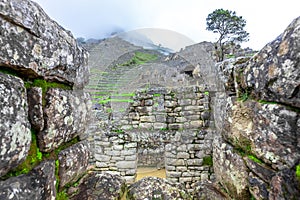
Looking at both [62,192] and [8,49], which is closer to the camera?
[8,49]

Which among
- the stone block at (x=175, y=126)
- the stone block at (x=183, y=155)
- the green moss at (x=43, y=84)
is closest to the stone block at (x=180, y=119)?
the stone block at (x=175, y=126)

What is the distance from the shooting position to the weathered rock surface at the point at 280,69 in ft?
2.68

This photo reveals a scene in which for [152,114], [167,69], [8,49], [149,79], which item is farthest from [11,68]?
[167,69]

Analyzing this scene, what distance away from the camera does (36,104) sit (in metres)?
0.99

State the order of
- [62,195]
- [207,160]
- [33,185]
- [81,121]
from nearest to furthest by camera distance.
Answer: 1. [33,185]
2. [62,195]
3. [81,121]
4. [207,160]

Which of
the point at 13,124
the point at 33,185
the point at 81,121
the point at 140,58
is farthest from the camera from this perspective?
the point at 140,58

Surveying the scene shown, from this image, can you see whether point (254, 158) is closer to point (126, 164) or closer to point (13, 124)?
point (13, 124)

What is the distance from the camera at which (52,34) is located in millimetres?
1094

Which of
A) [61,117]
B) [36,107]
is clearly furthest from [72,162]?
[36,107]

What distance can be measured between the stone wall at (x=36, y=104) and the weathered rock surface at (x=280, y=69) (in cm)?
107

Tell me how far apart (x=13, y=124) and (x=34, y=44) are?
Answer: 1.25ft

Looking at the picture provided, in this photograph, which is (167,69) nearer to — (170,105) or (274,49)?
(170,105)

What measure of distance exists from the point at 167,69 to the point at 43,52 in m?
13.8

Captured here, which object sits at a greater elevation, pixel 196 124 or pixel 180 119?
pixel 180 119
